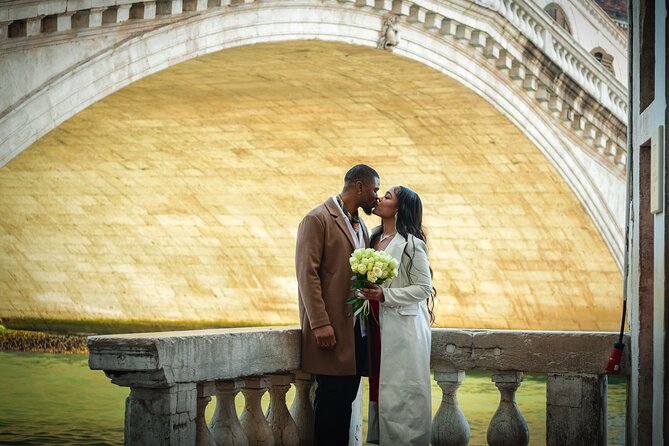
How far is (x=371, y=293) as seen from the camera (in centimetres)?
394

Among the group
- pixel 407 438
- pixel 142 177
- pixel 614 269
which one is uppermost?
pixel 142 177

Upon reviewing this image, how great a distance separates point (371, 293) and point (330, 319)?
0.21 meters

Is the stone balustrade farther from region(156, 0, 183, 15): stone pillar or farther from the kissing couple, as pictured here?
region(156, 0, 183, 15): stone pillar

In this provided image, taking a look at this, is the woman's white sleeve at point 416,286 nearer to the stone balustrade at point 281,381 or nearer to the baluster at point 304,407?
the stone balustrade at point 281,381

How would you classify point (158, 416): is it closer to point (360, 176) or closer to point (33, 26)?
point (360, 176)

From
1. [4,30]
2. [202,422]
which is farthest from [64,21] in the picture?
[202,422]

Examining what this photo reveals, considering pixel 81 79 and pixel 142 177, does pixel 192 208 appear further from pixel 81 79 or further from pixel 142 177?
pixel 81 79

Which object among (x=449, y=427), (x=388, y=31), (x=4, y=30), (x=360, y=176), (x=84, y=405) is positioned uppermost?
(x=388, y=31)

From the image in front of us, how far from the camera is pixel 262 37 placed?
901cm

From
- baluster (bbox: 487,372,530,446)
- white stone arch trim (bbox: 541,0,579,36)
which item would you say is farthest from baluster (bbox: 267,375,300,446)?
white stone arch trim (bbox: 541,0,579,36)

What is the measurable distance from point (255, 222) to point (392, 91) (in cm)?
465

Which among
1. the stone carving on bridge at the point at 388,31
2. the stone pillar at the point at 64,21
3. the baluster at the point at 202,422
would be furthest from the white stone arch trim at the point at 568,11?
the baluster at the point at 202,422

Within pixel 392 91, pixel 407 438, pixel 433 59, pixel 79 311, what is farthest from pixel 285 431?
pixel 79 311

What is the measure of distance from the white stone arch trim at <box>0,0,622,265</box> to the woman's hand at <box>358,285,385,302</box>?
13.2 feet
